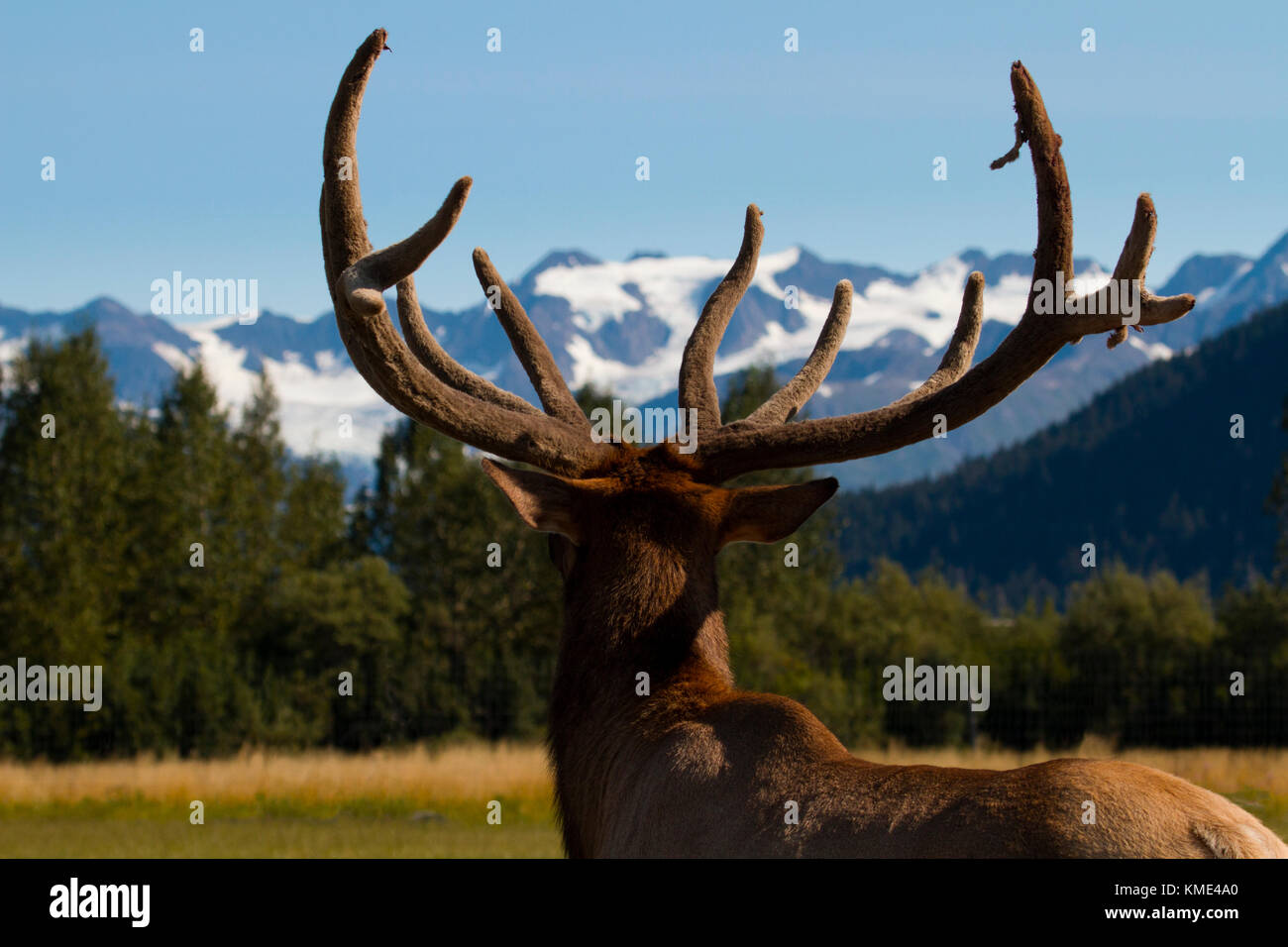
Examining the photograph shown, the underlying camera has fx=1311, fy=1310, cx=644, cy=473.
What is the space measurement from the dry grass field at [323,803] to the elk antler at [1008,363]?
524 cm

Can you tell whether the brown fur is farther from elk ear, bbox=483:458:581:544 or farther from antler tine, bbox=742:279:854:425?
antler tine, bbox=742:279:854:425

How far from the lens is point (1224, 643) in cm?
4291

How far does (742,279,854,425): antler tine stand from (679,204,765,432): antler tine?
0.66 feet

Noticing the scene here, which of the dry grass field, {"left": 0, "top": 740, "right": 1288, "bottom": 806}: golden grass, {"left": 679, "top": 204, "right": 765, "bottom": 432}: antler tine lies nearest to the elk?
{"left": 679, "top": 204, "right": 765, "bottom": 432}: antler tine

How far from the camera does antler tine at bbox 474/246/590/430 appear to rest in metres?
5.57

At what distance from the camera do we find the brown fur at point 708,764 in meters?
3.08

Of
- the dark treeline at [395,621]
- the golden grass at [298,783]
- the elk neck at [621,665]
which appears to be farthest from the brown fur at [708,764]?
the dark treeline at [395,621]

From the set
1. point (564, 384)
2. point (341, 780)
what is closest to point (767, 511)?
point (564, 384)

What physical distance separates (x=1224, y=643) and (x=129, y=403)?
42048 mm

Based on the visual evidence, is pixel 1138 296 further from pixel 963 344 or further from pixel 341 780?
pixel 341 780

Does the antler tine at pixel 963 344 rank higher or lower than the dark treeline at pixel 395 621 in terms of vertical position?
higher

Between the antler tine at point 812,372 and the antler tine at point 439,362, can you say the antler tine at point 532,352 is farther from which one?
the antler tine at point 812,372
